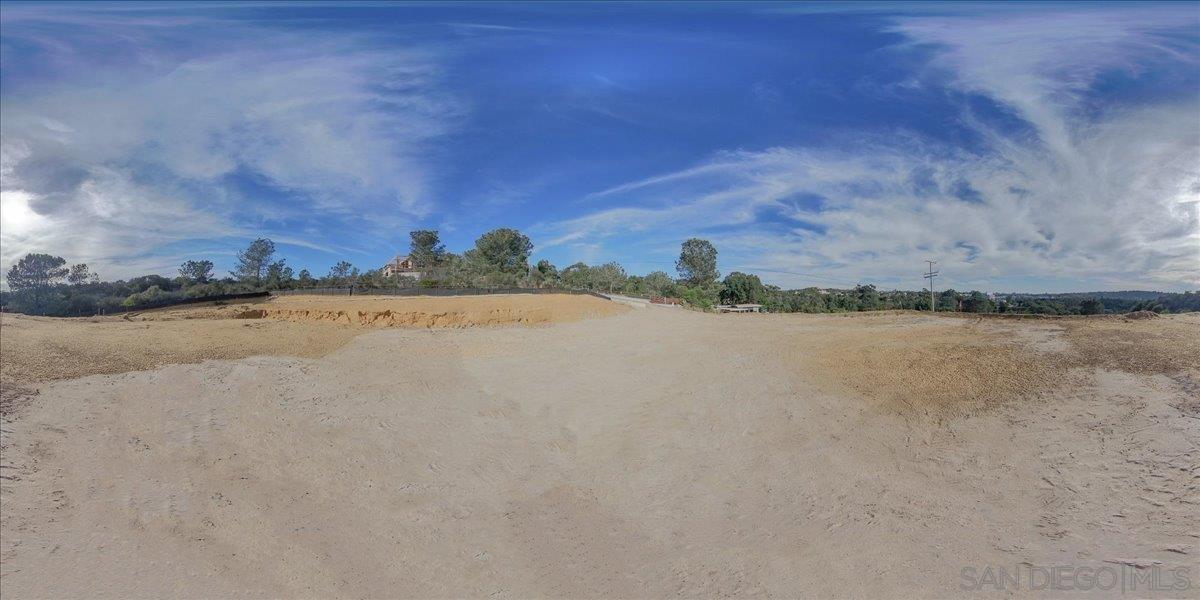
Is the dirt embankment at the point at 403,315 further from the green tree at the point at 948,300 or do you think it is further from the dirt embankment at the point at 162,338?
the green tree at the point at 948,300

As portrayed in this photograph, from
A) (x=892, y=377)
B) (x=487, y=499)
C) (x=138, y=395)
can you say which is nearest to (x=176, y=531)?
(x=487, y=499)

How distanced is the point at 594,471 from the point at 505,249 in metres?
50.7

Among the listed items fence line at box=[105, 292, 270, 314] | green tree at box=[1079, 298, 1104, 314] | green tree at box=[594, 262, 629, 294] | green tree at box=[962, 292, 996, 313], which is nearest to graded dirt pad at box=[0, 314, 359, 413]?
fence line at box=[105, 292, 270, 314]

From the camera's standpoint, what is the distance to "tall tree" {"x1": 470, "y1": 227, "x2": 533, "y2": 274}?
171 ft

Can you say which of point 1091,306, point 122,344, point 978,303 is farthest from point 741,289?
point 122,344

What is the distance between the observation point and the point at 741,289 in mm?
42219

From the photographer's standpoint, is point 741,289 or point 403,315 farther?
point 741,289

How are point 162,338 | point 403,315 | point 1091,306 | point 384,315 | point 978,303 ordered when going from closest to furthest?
1. point 162,338
2. point 1091,306
3. point 384,315
4. point 403,315
5. point 978,303

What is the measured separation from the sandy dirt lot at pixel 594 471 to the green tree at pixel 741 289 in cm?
3455

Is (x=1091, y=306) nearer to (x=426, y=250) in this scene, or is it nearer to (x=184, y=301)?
(x=184, y=301)

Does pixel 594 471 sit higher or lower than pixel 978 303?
lower

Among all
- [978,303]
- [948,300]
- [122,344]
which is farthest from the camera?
[948,300]

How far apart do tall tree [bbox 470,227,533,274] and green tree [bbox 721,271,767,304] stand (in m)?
21.9

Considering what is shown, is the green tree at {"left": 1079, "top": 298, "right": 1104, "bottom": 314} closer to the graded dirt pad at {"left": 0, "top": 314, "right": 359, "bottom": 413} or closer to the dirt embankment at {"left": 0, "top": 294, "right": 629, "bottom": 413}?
the dirt embankment at {"left": 0, "top": 294, "right": 629, "bottom": 413}
